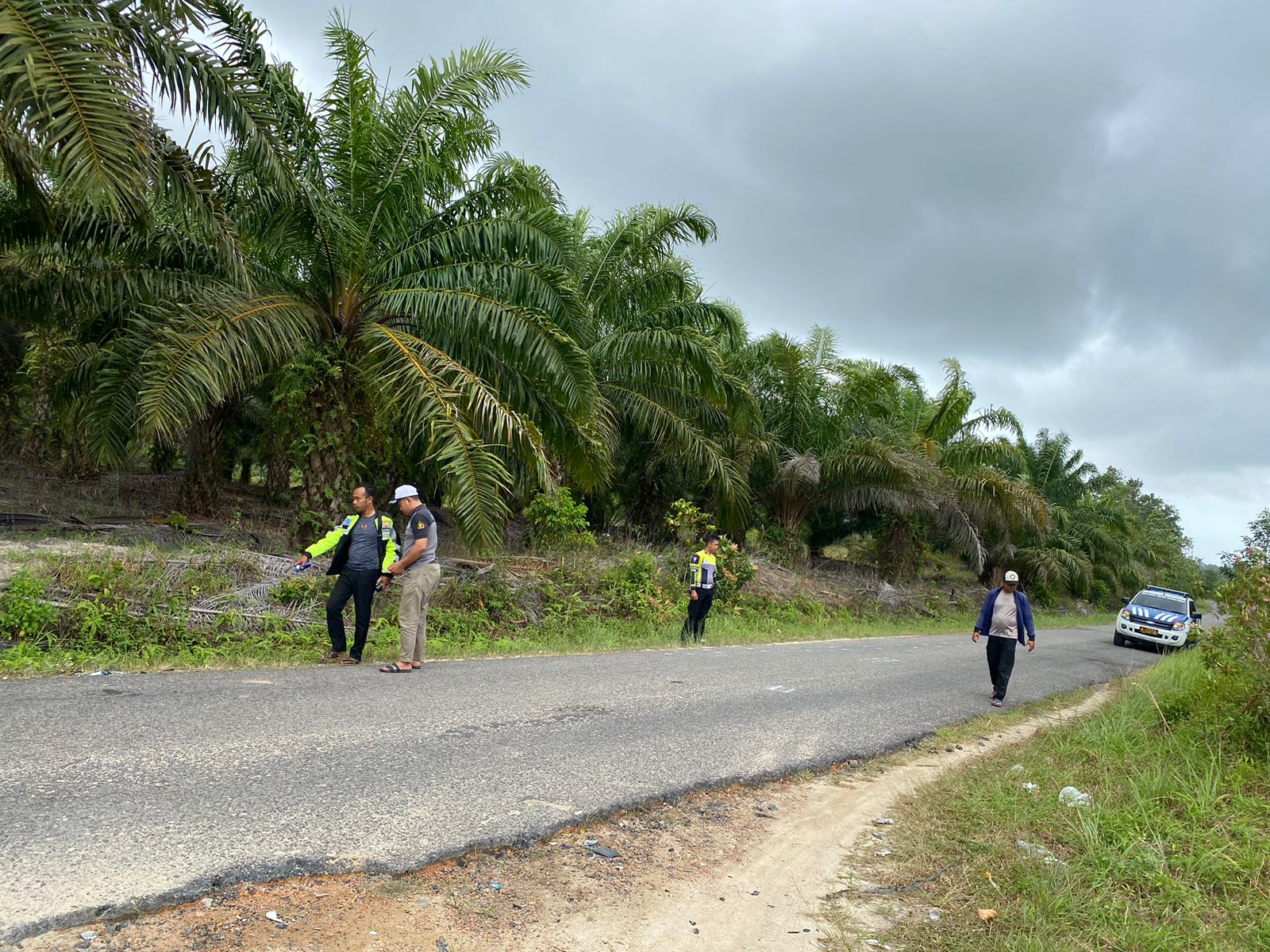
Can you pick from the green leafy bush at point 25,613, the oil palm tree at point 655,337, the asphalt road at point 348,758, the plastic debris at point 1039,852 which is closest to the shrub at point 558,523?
the oil palm tree at point 655,337

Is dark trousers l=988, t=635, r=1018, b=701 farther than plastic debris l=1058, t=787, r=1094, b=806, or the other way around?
dark trousers l=988, t=635, r=1018, b=701

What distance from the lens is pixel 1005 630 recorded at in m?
9.49

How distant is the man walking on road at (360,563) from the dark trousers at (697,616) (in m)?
5.05

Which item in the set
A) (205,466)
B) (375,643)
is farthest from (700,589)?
(205,466)

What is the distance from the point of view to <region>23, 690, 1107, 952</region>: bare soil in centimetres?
308

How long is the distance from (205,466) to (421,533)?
9494 millimetres

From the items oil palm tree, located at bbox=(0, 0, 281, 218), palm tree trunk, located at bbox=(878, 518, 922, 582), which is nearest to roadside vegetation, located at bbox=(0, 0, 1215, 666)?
oil palm tree, located at bbox=(0, 0, 281, 218)

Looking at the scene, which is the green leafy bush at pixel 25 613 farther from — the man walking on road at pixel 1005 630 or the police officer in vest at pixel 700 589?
the man walking on road at pixel 1005 630

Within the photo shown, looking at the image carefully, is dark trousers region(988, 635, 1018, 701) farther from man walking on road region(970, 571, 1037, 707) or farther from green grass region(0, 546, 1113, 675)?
green grass region(0, 546, 1113, 675)

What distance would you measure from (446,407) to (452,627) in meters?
2.87

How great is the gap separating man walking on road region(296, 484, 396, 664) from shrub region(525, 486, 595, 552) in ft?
19.6

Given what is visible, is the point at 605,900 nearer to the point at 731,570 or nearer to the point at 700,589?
→ the point at 700,589

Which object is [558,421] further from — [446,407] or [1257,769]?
[1257,769]

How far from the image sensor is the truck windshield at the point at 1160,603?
823 inches
